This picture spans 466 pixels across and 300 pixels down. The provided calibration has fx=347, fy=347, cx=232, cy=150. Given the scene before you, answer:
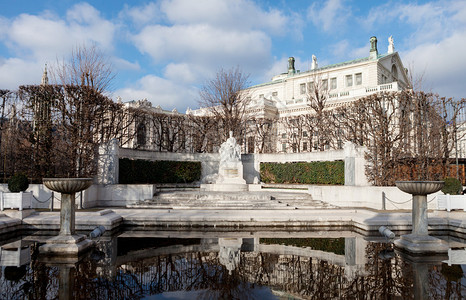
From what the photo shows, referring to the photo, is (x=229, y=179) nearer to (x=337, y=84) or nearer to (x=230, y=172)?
(x=230, y=172)

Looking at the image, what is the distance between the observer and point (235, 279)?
6.32m

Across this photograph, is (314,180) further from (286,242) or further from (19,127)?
(19,127)

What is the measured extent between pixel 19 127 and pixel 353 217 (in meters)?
18.3

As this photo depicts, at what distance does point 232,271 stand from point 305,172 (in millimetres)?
16415

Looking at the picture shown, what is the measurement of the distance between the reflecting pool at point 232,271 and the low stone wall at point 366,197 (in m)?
6.65

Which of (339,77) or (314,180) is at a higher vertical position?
(339,77)

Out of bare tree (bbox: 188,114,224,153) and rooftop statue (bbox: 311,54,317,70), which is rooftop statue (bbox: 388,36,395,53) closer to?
rooftop statue (bbox: 311,54,317,70)

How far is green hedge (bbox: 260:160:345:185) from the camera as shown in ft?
67.2

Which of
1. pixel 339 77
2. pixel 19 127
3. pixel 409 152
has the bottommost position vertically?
pixel 409 152

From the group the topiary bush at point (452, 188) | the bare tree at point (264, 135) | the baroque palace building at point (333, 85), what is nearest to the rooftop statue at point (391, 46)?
the baroque palace building at point (333, 85)

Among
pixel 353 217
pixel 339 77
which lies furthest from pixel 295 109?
pixel 353 217

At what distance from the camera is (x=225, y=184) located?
70.7 feet

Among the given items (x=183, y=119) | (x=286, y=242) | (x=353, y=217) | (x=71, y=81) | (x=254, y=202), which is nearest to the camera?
(x=286, y=242)

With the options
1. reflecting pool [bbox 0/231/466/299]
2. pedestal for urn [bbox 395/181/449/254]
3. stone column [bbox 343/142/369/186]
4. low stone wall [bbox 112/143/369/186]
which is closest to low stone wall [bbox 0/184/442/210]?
low stone wall [bbox 112/143/369/186]
